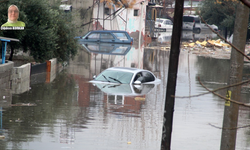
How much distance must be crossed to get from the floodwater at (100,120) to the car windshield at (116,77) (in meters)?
0.75

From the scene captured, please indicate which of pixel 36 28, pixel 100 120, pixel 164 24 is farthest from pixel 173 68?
pixel 164 24

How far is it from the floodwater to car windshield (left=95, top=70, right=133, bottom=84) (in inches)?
29.6

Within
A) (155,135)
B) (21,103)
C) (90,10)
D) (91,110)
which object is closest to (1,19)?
(21,103)

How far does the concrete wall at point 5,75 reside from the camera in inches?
547

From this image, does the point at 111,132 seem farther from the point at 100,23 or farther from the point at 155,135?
the point at 100,23

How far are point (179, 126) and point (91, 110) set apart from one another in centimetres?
283

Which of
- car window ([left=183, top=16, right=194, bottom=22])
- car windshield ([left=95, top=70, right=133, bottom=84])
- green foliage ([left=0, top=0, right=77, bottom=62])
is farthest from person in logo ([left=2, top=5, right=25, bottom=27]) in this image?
car window ([left=183, top=16, right=194, bottom=22])

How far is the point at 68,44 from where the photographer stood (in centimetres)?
2162

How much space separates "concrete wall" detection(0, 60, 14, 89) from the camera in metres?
13.9

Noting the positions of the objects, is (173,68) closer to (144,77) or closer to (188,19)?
(144,77)

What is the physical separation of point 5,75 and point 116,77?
17.0 feet

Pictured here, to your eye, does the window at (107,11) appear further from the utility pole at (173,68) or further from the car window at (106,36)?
the utility pole at (173,68)

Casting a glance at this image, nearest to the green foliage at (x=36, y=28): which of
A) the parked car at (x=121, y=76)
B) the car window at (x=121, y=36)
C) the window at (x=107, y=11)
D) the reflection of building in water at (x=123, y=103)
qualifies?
the parked car at (x=121, y=76)

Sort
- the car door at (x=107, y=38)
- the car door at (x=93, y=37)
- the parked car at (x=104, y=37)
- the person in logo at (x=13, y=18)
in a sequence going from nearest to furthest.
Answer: the person in logo at (x=13, y=18) < the parked car at (x=104, y=37) < the car door at (x=93, y=37) < the car door at (x=107, y=38)
